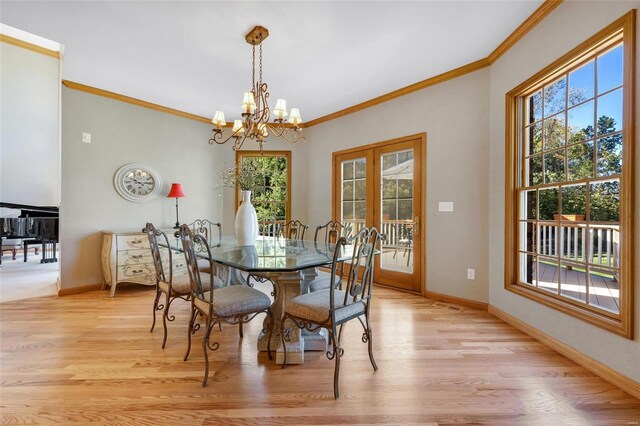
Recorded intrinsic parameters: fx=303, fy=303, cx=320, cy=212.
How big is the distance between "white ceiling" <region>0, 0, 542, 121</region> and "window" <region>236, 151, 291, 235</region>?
1512 mm

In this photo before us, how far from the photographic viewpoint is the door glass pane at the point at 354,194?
4660mm

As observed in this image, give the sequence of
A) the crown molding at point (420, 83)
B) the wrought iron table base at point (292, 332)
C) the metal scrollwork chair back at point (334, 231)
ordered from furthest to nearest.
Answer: the metal scrollwork chair back at point (334, 231), the crown molding at point (420, 83), the wrought iron table base at point (292, 332)

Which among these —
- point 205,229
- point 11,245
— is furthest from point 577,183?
point 11,245

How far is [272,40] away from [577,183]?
111 inches

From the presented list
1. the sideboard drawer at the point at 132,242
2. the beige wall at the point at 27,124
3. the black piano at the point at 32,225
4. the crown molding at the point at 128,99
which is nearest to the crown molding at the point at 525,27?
the crown molding at the point at 128,99

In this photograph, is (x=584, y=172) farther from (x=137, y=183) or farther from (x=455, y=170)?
(x=137, y=183)

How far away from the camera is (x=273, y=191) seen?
5.43 m

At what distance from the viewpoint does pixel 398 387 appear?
1.86 m

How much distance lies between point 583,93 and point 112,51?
4.23 meters

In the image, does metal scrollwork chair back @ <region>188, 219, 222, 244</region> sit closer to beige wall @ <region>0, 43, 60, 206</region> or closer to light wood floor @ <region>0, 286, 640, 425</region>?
light wood floor @ <region>0, 286, 640, 425</region>

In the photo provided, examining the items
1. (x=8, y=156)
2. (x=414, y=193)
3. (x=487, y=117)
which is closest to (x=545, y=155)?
(x=487, y=117)

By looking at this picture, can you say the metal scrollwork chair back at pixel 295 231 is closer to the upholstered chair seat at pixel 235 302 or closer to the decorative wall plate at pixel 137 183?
the upholstered chair seat at pixel 235 302

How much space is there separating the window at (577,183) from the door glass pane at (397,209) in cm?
127

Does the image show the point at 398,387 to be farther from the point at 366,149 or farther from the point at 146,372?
the point at 366,149
